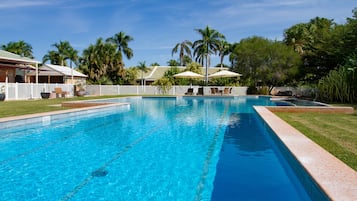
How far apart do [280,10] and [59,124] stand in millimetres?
16213

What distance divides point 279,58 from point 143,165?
28.3m

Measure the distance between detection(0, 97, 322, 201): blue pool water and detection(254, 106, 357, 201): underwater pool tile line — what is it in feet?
1.16

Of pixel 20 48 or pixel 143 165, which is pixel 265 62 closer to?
pixel 143 165

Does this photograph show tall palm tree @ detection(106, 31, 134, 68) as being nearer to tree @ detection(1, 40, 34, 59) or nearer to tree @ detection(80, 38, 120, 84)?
tree @ detection(80, 38, 120, 84)

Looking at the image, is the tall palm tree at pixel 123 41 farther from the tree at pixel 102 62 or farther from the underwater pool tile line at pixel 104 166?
the underwater pool tile line at pixel 104 166

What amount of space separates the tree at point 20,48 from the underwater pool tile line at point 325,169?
43498 millimetres

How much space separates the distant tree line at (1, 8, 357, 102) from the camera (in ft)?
66.7

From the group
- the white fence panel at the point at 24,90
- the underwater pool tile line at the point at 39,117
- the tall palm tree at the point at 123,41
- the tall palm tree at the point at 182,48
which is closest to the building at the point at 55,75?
the white fence panel at the point at 24,90

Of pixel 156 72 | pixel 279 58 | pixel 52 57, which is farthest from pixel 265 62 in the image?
pixel 52 57

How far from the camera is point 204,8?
21578 millimetres

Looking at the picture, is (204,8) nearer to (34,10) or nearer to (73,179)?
(34,10)

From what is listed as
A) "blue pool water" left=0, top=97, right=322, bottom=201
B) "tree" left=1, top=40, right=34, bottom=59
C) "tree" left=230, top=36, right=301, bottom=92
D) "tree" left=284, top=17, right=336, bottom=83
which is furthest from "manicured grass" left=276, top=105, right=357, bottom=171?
"tree" left=1, top=40, right=34, bottom=59

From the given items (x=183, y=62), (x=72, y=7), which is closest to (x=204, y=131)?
(x=72, y=7)

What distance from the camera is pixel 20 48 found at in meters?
43.9
